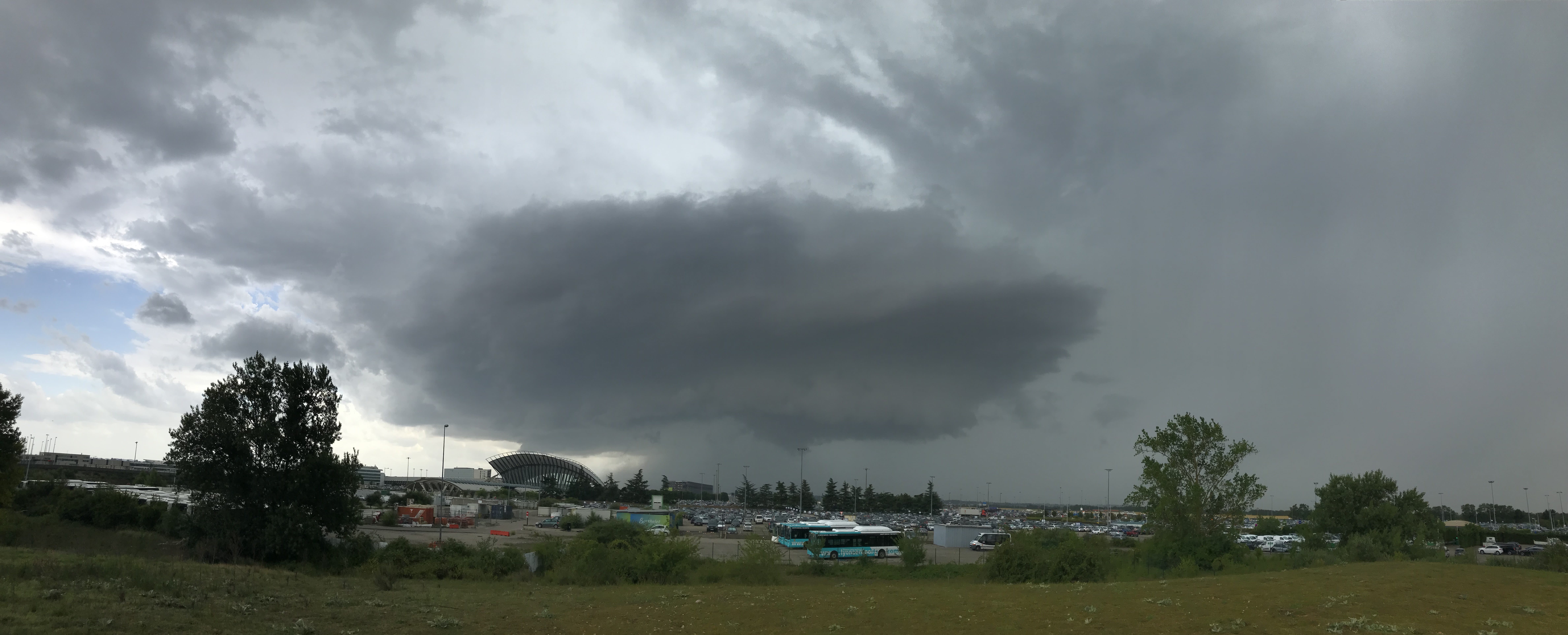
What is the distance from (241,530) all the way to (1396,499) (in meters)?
78.1

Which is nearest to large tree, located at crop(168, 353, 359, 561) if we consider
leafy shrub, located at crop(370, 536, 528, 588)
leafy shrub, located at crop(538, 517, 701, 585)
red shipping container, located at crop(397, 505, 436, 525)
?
leafy shrub, located at crop(370, 536, 528, 588)

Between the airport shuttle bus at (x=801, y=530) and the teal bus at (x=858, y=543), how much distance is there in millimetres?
A: 2409

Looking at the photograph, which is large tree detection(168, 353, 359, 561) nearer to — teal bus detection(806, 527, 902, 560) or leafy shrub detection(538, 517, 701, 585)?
leafy shrub detection(538, 517, 701, 585)

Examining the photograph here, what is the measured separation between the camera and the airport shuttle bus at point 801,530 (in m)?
80.0

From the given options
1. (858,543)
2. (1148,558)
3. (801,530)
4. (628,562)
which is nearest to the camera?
(628,562)

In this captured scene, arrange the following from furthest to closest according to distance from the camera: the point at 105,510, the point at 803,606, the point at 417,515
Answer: the point at 417,515 → the point at 105,510 → the point at 803,606

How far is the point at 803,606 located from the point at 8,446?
6467 centimetres

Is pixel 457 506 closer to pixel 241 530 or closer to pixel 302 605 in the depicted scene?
pixel 241 530

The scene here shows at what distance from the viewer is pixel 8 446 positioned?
57250mm

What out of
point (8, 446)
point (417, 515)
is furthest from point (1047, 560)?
point (417, 515)

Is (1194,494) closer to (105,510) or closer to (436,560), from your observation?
(436,560)

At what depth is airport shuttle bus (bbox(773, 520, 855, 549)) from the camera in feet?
262

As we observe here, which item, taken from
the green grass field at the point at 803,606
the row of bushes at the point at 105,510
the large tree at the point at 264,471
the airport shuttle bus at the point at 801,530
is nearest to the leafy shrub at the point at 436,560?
the large tree at the point at 264,471

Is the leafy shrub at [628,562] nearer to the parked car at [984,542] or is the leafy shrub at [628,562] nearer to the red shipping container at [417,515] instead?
the parked car at [984,542]
